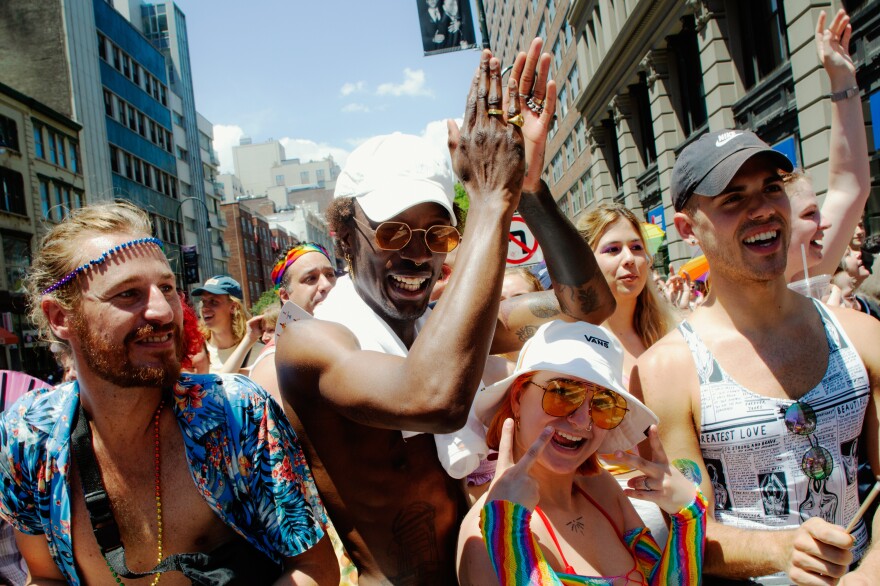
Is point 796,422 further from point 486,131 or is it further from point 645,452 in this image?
point 486,131

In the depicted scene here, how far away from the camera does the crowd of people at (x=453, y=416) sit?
1926 millimetres

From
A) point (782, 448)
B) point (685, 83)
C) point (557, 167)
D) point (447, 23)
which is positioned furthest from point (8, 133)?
point (782, 448)

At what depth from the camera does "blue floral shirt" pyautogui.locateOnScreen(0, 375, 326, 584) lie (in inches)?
78.6

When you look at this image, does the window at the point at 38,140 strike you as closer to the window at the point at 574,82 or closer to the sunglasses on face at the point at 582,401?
the window at the point at 574,82

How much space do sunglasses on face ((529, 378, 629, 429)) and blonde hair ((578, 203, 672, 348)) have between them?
1797 millimetres

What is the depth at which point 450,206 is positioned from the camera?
2287 millimetres

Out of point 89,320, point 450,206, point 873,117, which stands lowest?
point 89,320

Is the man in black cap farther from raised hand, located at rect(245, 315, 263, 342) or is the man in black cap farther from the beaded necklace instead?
raised hand, located at rect(245, 315, 263, 342)

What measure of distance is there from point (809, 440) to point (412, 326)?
4.78 ft

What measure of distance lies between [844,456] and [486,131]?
69.2 inches

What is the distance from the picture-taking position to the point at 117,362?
2.01m

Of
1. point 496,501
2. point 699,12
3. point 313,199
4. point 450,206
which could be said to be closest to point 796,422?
point 496,501

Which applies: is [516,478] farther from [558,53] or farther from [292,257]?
[558,53]

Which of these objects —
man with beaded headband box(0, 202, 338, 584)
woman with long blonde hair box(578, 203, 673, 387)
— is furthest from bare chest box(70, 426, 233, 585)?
woman with long blonde hair box(578, 203, 673, 387)
